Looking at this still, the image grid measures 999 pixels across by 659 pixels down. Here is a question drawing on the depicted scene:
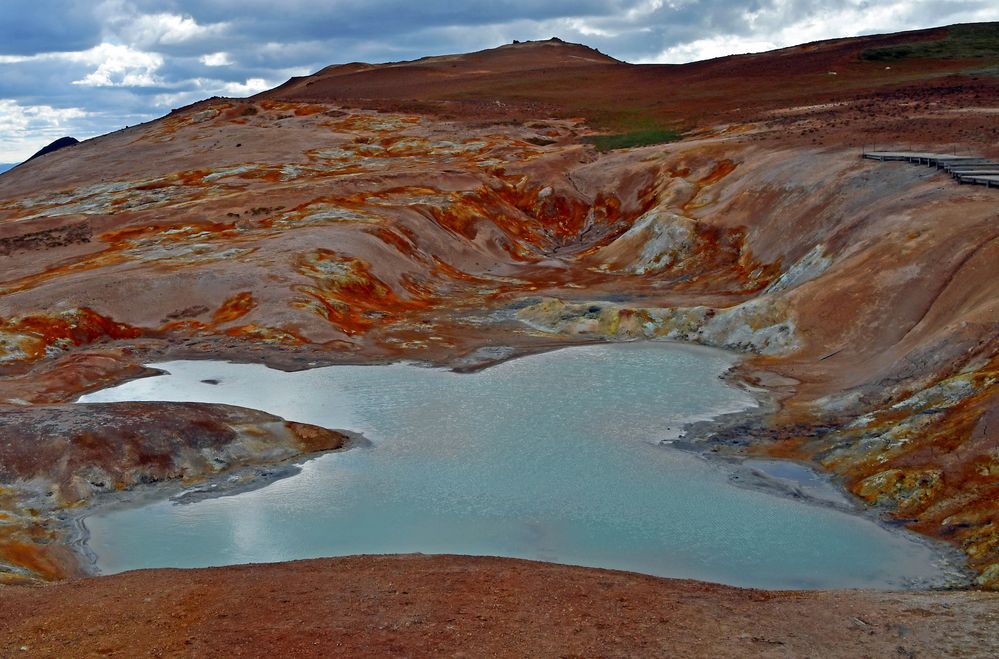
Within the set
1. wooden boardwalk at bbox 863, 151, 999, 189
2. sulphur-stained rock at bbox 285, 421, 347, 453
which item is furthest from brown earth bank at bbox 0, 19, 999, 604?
sulphur-stained rock at bbox 285, 421, 347, 453

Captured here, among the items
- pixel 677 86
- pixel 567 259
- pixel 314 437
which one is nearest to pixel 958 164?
pixel 567 259

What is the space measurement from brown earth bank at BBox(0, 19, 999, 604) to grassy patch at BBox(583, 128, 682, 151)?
62 cm

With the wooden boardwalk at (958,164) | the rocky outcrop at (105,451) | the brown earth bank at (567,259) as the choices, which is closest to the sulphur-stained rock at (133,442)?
the rocky outcrop at (105,451)

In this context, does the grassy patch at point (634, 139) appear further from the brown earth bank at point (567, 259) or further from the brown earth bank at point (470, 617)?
the brown earth bank at point (470, 617)

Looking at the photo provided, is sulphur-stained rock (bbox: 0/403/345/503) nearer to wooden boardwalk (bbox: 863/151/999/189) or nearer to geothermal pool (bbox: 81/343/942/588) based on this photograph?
geothermal pool (bbox: 81/343/942/588)

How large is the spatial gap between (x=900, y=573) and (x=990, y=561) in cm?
194

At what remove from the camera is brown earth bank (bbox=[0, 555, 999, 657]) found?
17516 millimetres

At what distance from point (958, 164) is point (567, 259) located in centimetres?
2515

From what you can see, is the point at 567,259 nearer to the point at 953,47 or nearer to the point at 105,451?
the point at 105,451

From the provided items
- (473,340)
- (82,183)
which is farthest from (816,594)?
(82,183)

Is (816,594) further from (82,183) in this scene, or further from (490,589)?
(82,183)

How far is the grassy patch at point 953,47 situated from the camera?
11025 centimetres

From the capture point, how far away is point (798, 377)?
124ft

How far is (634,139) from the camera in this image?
91688 millimetres
